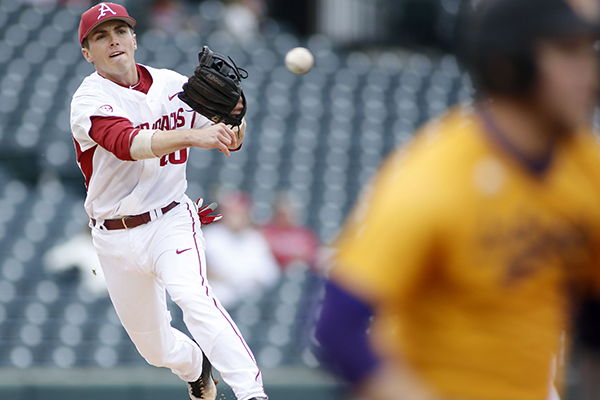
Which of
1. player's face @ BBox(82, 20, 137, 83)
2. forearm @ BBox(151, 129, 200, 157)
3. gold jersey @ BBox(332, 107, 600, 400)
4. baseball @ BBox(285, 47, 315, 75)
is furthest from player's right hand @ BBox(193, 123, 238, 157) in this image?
gold jersey @ BBox(332, 107, 600, 400)

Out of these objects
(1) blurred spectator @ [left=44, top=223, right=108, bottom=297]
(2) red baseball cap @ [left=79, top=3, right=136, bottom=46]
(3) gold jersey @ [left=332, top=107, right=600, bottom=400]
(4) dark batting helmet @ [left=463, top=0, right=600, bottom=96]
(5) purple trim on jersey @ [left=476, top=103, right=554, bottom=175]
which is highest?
(2) red baseball cap @ [left=79, top=3, right=136, bottom=46]

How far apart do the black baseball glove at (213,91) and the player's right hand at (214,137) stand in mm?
299

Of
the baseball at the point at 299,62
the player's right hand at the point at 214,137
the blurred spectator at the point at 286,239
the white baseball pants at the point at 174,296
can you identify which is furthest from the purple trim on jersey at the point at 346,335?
the blurred spectator at the point at 286,239

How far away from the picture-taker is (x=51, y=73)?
985 cm

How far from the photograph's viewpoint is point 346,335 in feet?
4.43

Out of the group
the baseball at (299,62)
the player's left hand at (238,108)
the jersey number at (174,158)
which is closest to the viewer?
the player's left hand at (238,108)

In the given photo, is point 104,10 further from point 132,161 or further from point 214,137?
point 214,137

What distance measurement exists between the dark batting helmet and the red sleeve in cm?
216

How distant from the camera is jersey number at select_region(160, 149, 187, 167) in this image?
3.77 metres

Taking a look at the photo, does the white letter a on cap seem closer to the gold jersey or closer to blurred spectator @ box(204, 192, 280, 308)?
the gold jersey

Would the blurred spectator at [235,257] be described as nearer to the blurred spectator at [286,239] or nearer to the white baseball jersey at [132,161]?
the blurred spectator at [286,239]

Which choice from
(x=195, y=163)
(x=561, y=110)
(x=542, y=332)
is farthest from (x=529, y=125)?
(x=195, y=163)

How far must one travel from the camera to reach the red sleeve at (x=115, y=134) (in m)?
3.35

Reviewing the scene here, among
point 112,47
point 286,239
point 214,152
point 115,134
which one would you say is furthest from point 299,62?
point 214,152
